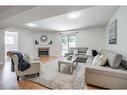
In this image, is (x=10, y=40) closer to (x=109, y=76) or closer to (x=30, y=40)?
(x=30, y=40)

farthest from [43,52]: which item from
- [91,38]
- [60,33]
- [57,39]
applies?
[91,38]

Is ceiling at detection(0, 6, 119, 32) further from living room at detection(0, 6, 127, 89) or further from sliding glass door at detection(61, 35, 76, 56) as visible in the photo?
sliding glass door at detection(61, 35, 76, 56)

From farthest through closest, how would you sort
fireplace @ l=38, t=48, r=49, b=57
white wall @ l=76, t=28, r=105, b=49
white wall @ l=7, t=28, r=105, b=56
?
fireplace @ l=38, t=48, r=49, b=57 < white wall @ l=76, t=28, r=105, b=49 < white wall @ l=7, t=28, r=105, b=56

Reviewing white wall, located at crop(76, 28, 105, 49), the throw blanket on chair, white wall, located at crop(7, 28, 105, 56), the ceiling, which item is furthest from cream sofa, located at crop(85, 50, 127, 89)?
white wall, located at crop(76, 28, 105, 49)

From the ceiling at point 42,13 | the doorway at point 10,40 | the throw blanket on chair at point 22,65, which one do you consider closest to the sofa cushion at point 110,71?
the ceiling at point 42,13

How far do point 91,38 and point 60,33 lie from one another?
2.10 metres

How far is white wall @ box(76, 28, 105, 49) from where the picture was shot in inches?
252

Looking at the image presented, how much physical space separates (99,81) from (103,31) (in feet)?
14.7

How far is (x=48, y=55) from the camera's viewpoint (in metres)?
7.54

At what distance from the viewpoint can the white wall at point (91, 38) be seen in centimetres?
641
